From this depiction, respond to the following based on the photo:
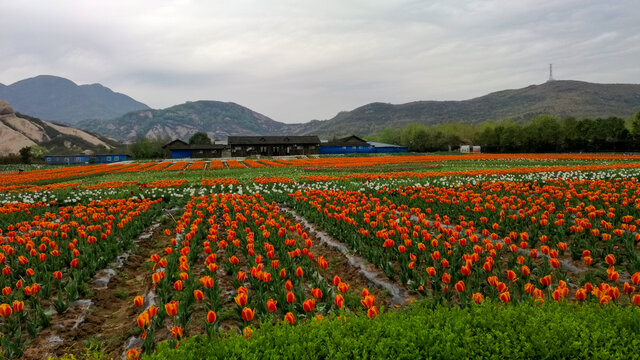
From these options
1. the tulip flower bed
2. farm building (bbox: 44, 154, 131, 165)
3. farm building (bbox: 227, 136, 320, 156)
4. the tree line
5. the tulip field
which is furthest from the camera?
farm building (bbox: 44, 154, 131, 165)

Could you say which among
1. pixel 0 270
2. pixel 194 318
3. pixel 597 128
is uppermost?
pixel 597 128

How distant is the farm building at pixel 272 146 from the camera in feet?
300

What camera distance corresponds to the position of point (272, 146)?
3688 inches

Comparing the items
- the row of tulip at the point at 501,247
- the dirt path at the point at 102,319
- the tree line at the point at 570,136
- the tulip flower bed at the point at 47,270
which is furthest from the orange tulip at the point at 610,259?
the tree line at the point at 570,136

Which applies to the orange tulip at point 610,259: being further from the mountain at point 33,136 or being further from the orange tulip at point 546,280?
the mountain at point 33,136

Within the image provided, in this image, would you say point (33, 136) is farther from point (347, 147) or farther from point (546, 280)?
point (546, 280)

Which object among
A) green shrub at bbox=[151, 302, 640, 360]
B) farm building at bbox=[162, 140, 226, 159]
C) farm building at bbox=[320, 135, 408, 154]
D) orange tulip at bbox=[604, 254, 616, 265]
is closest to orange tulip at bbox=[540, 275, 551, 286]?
green shrub at bbox=[151, 302, 640, 360]

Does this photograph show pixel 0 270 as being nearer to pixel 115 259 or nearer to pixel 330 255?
pixel 115 259

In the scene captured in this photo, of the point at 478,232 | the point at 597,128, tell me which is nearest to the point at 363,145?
the point at 597,128

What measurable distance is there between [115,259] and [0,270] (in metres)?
2.09

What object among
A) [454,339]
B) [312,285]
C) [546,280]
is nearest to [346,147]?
[312,285]

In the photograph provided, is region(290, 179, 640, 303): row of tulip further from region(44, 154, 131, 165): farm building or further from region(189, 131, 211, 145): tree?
region(189, 131, 211, 145): tree

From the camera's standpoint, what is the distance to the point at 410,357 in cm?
354

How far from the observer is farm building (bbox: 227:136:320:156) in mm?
91500
